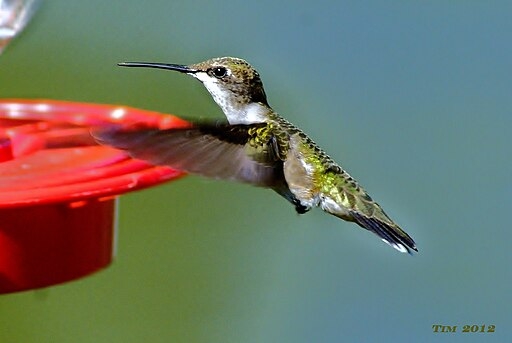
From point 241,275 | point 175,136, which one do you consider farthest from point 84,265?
point 241,275

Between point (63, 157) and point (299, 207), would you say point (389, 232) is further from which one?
point (63, 157)

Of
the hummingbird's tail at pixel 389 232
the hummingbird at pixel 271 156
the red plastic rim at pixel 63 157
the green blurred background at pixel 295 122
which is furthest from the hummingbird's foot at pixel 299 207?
the green blurred background at pixel 295 122

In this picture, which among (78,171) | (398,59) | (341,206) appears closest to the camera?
(78,171)

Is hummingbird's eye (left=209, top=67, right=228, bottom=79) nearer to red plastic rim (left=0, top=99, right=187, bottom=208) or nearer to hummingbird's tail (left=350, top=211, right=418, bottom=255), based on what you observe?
red plastic rim (left=0, top=99, right=187, bottom=208)

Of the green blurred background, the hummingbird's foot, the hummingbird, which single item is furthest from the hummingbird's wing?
the green blurred background

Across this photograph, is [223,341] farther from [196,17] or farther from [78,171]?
[78,171]

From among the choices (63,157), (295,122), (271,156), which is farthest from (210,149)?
(295,122)
